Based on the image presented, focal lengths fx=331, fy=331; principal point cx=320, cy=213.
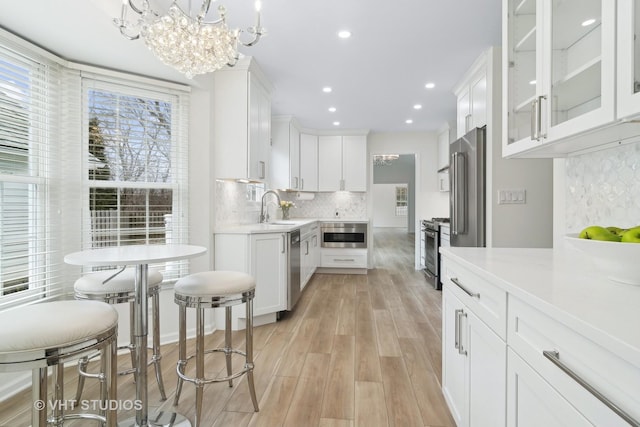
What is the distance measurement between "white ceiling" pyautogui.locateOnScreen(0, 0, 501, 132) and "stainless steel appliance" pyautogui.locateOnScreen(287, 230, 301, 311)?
1754 millimetres

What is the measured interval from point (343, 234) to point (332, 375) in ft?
11.5

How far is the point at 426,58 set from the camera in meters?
3.24

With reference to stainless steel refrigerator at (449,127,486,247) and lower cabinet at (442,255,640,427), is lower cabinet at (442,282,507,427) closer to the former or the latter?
lower cabinet at (442,255,640,427)

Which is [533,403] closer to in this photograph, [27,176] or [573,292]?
[573,292]

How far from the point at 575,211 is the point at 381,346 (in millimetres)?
1726

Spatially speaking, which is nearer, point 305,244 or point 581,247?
point 581,247

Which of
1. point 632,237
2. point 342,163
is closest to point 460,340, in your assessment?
point 632,237

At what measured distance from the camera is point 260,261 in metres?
3.18

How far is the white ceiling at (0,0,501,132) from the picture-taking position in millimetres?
2012

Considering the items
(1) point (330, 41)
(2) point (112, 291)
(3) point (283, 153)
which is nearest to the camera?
(2) point (112, 291)

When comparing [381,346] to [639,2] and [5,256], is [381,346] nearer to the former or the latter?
[639,2]

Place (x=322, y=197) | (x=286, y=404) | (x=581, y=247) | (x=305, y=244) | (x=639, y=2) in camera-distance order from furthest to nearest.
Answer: (x=322, y=197), (x=305, y=244), (x=286, y=404), (x=581, y=247), (x=639, y=2)

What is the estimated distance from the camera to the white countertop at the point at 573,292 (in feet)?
2.10

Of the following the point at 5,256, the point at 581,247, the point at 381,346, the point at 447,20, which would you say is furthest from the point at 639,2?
the point at 5,256
